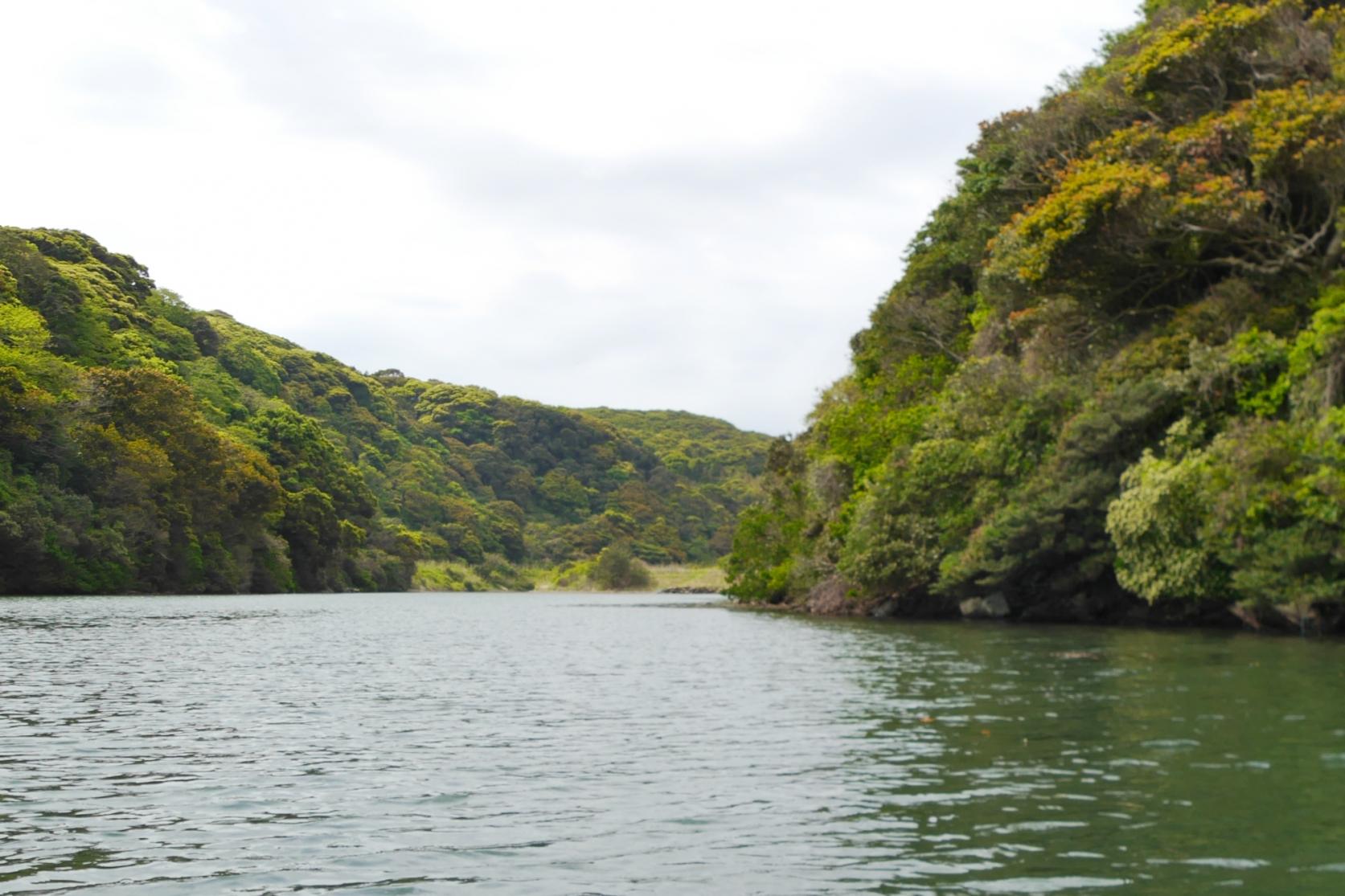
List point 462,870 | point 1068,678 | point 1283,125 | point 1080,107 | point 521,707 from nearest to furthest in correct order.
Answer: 1. point 462,870
2. point 521,707
3. point 1068,678
4. point 1283,125
5. point 1080,107

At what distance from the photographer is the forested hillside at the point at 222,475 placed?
70.9m

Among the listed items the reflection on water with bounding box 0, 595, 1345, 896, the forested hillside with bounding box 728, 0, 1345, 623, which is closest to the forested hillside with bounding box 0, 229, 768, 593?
the forested hillside with bounding box 728, 0, 1345, 623

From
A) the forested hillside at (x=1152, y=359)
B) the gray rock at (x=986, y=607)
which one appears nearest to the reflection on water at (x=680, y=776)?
the forested hillside at (x=1152, y=359)

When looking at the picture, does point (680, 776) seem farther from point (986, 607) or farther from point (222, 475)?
point (222, 475)

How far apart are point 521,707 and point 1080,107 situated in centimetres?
3196

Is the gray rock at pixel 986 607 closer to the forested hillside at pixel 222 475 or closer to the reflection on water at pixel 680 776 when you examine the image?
the reflection on water at pixel 680 776

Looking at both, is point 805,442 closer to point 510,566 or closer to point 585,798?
point 585,798

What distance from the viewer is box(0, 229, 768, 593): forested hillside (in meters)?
70.9

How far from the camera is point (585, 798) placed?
10.7 m

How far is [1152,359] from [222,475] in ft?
228

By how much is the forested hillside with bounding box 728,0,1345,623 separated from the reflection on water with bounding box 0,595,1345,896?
820 cm

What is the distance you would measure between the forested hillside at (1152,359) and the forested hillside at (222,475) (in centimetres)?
4825

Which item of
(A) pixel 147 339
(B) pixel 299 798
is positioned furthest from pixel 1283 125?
(A) pixel 147 339

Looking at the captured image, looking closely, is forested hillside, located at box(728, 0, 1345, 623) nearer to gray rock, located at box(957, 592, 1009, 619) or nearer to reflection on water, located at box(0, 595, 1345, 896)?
gray rock, located at box(957, 592, 1009, 619)
